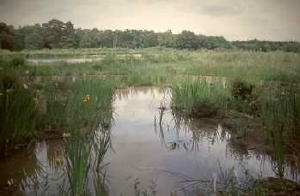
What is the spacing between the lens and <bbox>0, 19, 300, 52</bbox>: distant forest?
33.3 ft

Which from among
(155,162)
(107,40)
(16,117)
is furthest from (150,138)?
(107,40)

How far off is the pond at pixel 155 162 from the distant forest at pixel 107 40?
14.9 feet

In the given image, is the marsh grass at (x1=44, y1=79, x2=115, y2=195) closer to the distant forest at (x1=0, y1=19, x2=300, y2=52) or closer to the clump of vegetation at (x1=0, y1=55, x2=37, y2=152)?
the clump of vegetation at (x1=0, y1=55, x2=37, y2=152)

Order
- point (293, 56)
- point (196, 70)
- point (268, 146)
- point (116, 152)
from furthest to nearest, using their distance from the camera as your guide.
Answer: point (196, 70) < point (293, 56) < point (268, 146) < point (116, 152)

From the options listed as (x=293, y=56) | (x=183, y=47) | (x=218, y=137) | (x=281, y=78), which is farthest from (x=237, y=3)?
(x=183, y=47)

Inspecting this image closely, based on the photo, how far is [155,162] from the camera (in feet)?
8.62

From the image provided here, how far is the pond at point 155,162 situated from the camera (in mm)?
2172

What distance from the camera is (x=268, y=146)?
10.0ft

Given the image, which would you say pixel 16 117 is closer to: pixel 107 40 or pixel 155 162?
pixel 155 162

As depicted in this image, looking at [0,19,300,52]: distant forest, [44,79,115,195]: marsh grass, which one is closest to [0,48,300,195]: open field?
[44,79,115,195]: marsh grass

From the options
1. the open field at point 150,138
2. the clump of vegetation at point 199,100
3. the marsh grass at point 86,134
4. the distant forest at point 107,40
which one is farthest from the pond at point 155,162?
the distant forest at point 107,40

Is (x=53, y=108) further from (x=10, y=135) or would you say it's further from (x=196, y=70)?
(x=196, y=70)

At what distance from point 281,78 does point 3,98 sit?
635 cm

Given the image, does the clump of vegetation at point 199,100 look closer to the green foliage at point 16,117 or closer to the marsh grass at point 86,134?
the marsh grass at point 86,134
